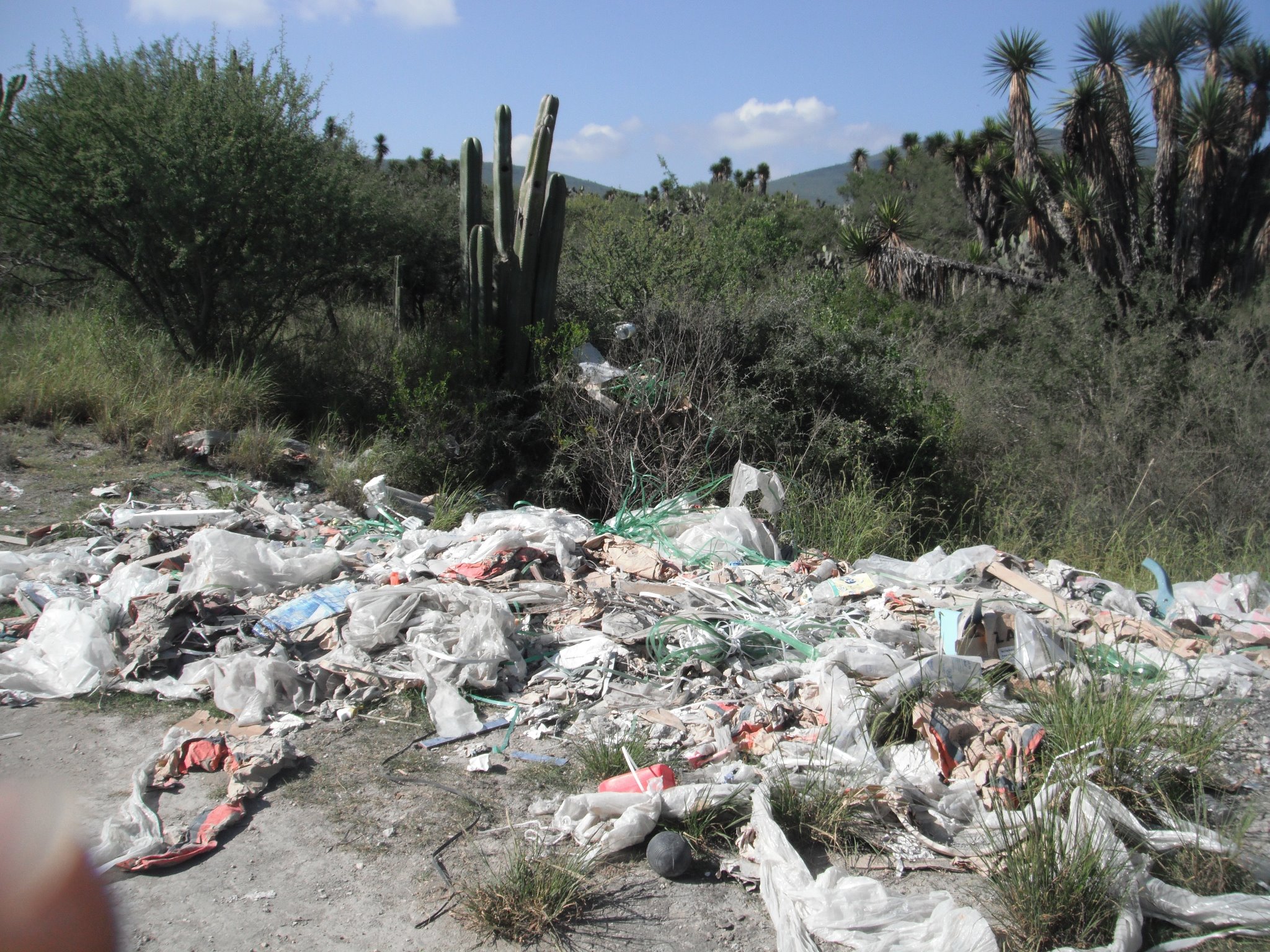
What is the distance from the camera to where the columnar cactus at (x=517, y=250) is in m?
8.35

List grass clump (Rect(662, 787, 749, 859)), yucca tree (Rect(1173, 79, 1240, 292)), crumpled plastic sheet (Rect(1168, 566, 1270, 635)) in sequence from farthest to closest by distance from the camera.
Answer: yucca tree (Rect(1173, 79, 1240, 292)) < crumpled plastic sheet (Rect(1168, 566, 1270, 635)) < grass clump (Rect(662, 787, 749, 859))

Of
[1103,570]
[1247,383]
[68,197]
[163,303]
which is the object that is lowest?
[1103,570]

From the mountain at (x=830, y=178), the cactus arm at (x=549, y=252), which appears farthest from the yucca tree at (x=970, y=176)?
the cactus arm at (x=549, y=252)

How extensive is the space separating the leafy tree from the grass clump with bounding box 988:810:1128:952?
319 inches

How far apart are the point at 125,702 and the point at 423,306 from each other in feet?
35.9

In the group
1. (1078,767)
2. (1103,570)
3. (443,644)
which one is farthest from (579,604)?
(1103,570)

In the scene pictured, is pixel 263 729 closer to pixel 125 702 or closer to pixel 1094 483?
pixel 125 702

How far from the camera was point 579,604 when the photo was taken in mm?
4637

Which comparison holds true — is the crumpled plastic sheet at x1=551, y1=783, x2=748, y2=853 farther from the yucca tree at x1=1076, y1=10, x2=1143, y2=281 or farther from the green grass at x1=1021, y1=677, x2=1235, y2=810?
the yucca tree at x1=1076, y1=10, x2=1143, y2=281

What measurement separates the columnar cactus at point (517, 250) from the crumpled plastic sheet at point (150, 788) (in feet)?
17.4

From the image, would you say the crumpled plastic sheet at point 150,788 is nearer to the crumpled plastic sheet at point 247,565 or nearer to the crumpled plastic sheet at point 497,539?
the crumpled plastic sheet at point 247,565

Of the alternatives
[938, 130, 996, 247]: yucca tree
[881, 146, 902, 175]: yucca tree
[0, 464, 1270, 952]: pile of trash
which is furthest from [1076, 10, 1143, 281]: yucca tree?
[881, 146, 902, 175]: yucca tree

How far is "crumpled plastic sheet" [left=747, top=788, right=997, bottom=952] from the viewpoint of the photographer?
2240mm

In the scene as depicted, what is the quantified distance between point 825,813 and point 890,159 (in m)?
45.7
